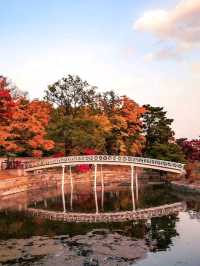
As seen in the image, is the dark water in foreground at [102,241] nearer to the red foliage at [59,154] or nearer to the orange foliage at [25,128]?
the orange foliage at [25,128]

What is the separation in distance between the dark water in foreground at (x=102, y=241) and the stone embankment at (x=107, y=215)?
119cm

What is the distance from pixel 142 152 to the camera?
2990 inches

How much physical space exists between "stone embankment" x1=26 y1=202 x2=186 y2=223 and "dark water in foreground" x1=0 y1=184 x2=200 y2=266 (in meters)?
1.19

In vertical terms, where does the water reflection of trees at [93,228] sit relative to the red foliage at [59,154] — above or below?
below

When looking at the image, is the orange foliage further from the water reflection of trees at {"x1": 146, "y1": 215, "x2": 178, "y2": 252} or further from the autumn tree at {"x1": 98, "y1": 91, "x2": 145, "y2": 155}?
the water reflection of trees at {"x1": 146, "y1": 215, "x2": 178, "y2": 252}

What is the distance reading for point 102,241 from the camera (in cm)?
2742

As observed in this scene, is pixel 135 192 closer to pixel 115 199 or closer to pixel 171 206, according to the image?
pixel 115 199

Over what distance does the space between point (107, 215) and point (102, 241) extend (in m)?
9.78

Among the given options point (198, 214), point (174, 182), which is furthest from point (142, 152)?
point (198, 214)

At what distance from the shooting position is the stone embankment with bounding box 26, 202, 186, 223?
3541cm

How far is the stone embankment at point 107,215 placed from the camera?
35.4 m

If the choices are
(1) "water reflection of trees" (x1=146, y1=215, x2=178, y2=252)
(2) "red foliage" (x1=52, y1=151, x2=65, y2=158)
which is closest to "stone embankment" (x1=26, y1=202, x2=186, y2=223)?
(1) "water reflection of trees" (x1=146, y1=215, x2=178, y2=252)

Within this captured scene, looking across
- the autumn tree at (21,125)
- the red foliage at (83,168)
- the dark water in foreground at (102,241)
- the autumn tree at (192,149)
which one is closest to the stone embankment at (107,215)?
the dark water in foreground at (102,241)

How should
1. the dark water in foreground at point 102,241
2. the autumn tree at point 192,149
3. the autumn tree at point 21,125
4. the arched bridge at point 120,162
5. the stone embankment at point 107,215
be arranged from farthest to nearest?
the autumn tree at point 192,149 < the autumn tree at point 21,125 < the arched bridge at point 120,162 < the stone embankment at point 107,215 < the dark water in foreground at point 102,241
